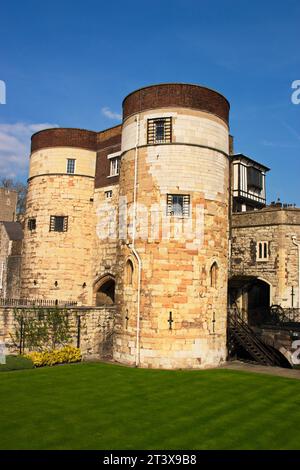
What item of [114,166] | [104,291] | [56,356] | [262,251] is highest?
[114,166]

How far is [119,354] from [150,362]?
2.29m

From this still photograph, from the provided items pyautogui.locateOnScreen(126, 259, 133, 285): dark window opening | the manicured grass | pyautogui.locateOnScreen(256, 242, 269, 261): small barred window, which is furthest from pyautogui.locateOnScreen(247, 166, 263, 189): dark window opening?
the manicured grass

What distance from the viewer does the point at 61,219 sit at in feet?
97.9

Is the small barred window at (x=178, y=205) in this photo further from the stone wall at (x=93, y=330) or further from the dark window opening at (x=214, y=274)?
the stone wall at (x=93, y=330)

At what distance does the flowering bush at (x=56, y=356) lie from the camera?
21094 mm

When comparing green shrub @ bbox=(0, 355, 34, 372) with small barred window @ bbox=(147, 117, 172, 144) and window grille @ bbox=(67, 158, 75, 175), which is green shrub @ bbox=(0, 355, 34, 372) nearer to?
small barred window @ bbox=(147, 117, 172, 144)

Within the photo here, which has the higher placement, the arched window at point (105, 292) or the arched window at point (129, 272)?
the arched window at point (129, 272)

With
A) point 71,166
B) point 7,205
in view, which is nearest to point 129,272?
point 71,166

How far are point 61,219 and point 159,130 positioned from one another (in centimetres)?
1048

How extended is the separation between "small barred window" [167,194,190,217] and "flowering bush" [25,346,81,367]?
8.69 m

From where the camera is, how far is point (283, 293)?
27.8 meters

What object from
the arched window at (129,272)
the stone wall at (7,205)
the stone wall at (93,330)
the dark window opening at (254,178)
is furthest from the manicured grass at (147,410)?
the stone wall at (7,205)

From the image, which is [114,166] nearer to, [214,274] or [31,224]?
[31,224]

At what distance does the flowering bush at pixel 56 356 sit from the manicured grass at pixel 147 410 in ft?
4.88
